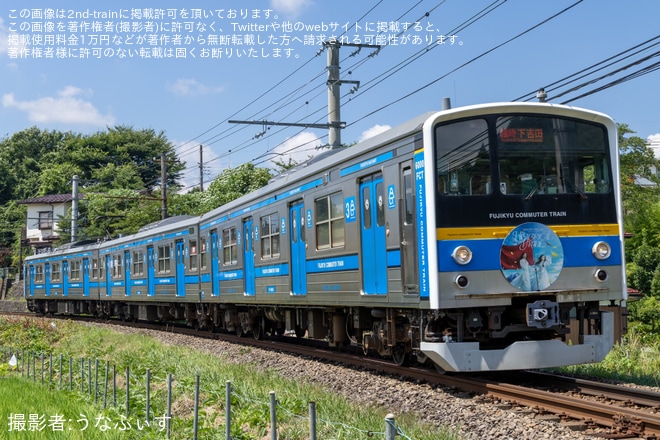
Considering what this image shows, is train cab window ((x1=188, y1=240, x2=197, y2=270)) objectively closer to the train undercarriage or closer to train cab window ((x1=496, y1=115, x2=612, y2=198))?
the train undercarriage

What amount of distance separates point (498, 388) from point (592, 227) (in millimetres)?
2225

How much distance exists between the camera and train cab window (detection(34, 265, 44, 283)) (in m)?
36.9

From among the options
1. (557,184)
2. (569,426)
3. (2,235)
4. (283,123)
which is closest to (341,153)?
(557,184)

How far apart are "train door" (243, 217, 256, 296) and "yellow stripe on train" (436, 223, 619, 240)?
24.3 feet

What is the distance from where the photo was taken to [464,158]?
9.26 m

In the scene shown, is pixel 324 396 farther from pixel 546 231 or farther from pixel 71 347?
pixel 71 347

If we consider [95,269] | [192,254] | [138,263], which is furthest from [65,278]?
[192,254]

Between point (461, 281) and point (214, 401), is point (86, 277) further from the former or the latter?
point (461, 281)

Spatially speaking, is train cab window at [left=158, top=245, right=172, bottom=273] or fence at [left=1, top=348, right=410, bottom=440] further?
train cab window at [left=158, top=245, right=172, bottom=273]

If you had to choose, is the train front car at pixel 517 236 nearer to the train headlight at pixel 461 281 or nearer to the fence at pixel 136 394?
the train headlight at pixel 461 281

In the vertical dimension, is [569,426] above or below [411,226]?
below

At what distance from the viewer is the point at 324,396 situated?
9.06 meters

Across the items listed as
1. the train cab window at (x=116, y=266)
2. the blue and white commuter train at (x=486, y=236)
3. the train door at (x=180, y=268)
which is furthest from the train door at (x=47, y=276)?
the blue and white commuter train at (x=486, y=236)

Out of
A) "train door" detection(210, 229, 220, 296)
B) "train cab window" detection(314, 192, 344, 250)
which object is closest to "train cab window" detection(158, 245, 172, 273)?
"train door" detection(210, 229, 220, 296)
